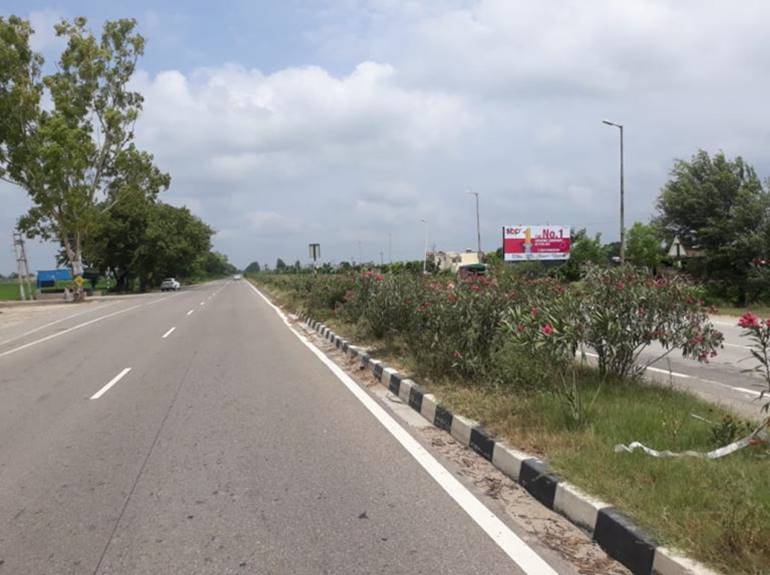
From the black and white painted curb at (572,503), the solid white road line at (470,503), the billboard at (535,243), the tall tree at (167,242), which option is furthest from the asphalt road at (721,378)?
the tall tree at (167,242)

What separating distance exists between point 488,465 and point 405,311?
6587 mm

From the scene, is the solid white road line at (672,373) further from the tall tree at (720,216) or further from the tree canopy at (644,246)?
the tree canopy at (644,246)

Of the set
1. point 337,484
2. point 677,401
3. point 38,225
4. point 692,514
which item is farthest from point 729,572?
point 38,225

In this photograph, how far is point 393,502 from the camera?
476cm

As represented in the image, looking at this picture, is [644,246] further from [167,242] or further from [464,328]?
[464,328]

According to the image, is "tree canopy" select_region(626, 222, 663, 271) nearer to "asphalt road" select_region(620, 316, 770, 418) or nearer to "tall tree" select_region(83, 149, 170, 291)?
"asphalt road" select_region(620, 316, 770, 418)

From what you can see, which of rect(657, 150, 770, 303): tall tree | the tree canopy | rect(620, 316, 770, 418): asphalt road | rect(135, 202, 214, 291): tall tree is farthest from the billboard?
rect(620, 316, 770, 418): asphalt road

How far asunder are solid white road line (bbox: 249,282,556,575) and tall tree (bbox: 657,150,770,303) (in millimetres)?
25842

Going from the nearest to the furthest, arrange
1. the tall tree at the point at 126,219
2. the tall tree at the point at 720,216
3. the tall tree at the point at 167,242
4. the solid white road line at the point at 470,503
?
the solid white road line at the point at 470,503 < the tall tree at the point at 720,216 < the tall tree at the point at 126,219 < the tall tree at the point at 167,242

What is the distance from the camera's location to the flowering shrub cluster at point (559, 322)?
20.6 feet

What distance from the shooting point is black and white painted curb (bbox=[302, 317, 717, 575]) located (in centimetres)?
351

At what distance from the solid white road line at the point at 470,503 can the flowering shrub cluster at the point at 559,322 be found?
1.31 meters

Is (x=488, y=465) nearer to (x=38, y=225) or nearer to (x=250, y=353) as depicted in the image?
(x=250, y=353)

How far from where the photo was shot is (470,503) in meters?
4.74
